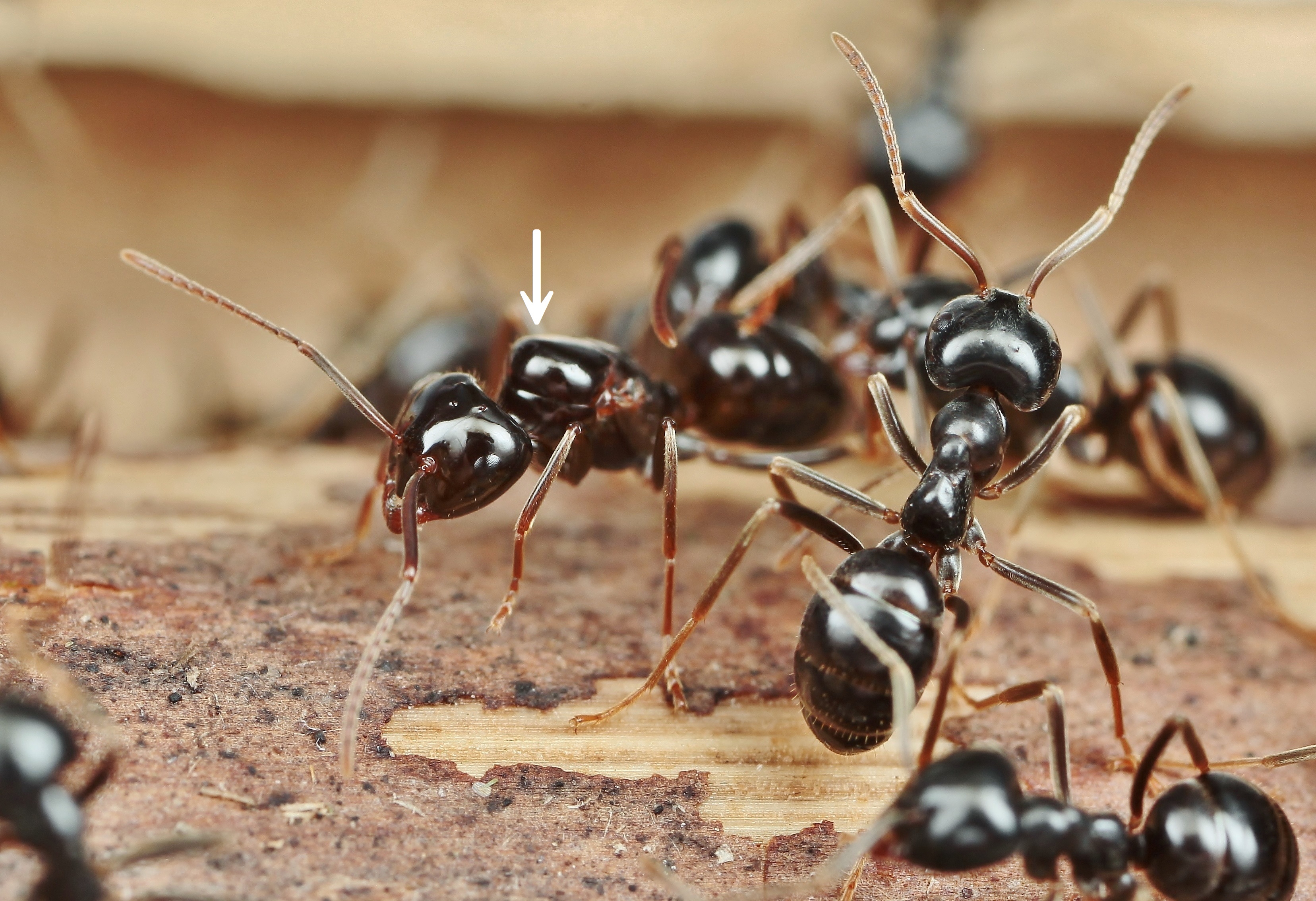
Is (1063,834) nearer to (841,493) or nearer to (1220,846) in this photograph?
(1220,846)

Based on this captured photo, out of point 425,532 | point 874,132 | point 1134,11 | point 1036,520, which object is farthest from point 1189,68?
point 425,532

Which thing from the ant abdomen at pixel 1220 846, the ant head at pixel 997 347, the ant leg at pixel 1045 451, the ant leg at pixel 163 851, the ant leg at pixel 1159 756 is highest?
the ant head at pixel 997 347

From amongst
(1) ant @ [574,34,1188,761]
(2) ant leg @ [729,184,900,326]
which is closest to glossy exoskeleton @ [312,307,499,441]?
(2) ant leg @ [729,184,900,326]

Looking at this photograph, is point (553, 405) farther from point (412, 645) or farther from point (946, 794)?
point (946, 794)

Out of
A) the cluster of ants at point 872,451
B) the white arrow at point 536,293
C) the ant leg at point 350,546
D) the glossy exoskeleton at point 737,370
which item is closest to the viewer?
the cluster of ants at point 872,451

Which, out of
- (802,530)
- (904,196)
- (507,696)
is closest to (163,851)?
(507,696)

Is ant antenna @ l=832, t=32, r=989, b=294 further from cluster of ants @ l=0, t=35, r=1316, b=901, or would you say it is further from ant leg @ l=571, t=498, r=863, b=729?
ant leg @ l=571, t=498, r=863, b=729

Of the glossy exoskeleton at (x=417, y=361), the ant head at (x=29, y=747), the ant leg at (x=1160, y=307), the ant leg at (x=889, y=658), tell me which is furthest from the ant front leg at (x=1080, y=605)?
the glossy exoskeleton at (x=417, y=361)

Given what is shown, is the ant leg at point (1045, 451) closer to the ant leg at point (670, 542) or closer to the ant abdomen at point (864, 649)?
the ant abdomen at point (864, 649)
